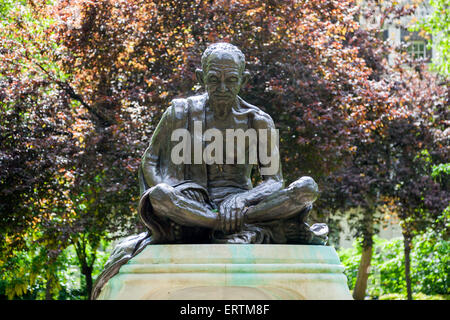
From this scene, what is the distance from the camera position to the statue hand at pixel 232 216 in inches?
239

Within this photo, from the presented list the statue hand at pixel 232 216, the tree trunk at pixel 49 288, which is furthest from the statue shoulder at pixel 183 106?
the tree trunk at pixel 49 288

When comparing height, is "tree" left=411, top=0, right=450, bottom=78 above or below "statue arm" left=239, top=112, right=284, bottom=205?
above

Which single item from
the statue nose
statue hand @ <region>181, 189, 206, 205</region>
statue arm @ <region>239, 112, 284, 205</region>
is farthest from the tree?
statue hand @ <region>181, 189, 206, 205</region>

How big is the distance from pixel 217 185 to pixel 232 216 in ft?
2.42

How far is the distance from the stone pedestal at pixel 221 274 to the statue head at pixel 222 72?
1462mm

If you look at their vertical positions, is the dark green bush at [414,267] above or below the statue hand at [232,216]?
above

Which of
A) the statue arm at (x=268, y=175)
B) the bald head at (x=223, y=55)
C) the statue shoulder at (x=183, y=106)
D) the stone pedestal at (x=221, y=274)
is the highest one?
the bald head at (x=223, y=55)

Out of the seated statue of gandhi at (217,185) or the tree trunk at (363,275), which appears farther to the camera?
the tree trunk at (363,275)

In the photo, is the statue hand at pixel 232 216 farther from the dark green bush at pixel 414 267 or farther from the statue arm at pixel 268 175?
the dark green bush at pixel 414 267

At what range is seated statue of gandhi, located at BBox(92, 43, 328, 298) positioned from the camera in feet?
19.9

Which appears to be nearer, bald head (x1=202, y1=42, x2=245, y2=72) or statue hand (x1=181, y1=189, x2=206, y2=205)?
statue hand (x1=181, y1=189, x2=206, y2=205)

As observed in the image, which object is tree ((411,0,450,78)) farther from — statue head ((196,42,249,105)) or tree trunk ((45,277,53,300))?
statue head ((196,42,249,105))

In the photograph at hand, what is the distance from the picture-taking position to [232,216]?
607cm
